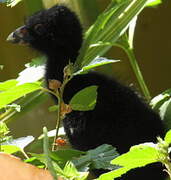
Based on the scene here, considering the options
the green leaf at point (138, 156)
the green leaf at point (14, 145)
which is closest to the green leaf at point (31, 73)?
the green leaf at point (14, 145)

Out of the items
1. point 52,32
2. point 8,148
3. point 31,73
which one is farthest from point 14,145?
point 52,32

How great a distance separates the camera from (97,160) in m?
0.54

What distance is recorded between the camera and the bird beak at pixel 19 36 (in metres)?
1.09

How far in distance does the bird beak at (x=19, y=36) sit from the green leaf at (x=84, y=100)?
508 mm

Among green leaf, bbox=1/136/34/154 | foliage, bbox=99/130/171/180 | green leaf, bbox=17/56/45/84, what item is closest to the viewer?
foliage, bbox=99/130/171/180

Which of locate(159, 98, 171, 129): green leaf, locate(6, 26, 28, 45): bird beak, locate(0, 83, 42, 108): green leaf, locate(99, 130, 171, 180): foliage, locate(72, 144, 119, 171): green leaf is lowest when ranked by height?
locate(159, 98, 171, 129): green leaf

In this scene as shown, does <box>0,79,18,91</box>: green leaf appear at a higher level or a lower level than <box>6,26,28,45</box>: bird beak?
higher

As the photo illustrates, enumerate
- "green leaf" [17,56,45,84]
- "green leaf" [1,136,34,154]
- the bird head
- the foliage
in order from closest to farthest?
the foliage → "green leaf" [1,136,34,154] → "green leaf" [17,56,45,84] → the bird head

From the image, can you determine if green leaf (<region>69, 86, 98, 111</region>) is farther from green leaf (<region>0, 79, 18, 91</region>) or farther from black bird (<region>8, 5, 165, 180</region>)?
black bird (<region>8, 5, 165, 180</region>)

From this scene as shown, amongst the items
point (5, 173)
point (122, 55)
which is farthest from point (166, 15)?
point (5, 173)

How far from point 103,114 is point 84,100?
0.42 m

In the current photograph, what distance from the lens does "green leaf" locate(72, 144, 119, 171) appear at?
Answer: 0.52 metres

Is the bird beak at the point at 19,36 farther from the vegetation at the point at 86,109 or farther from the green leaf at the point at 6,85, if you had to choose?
the green leaf at the point at 6,85

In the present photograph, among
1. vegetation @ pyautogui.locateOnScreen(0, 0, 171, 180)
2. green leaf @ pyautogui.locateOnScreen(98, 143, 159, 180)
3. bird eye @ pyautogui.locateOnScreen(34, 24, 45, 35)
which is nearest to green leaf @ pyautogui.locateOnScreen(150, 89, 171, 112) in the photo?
vegetation @ pyautogui.locateOnScreen(0, 0, 171, 180)
